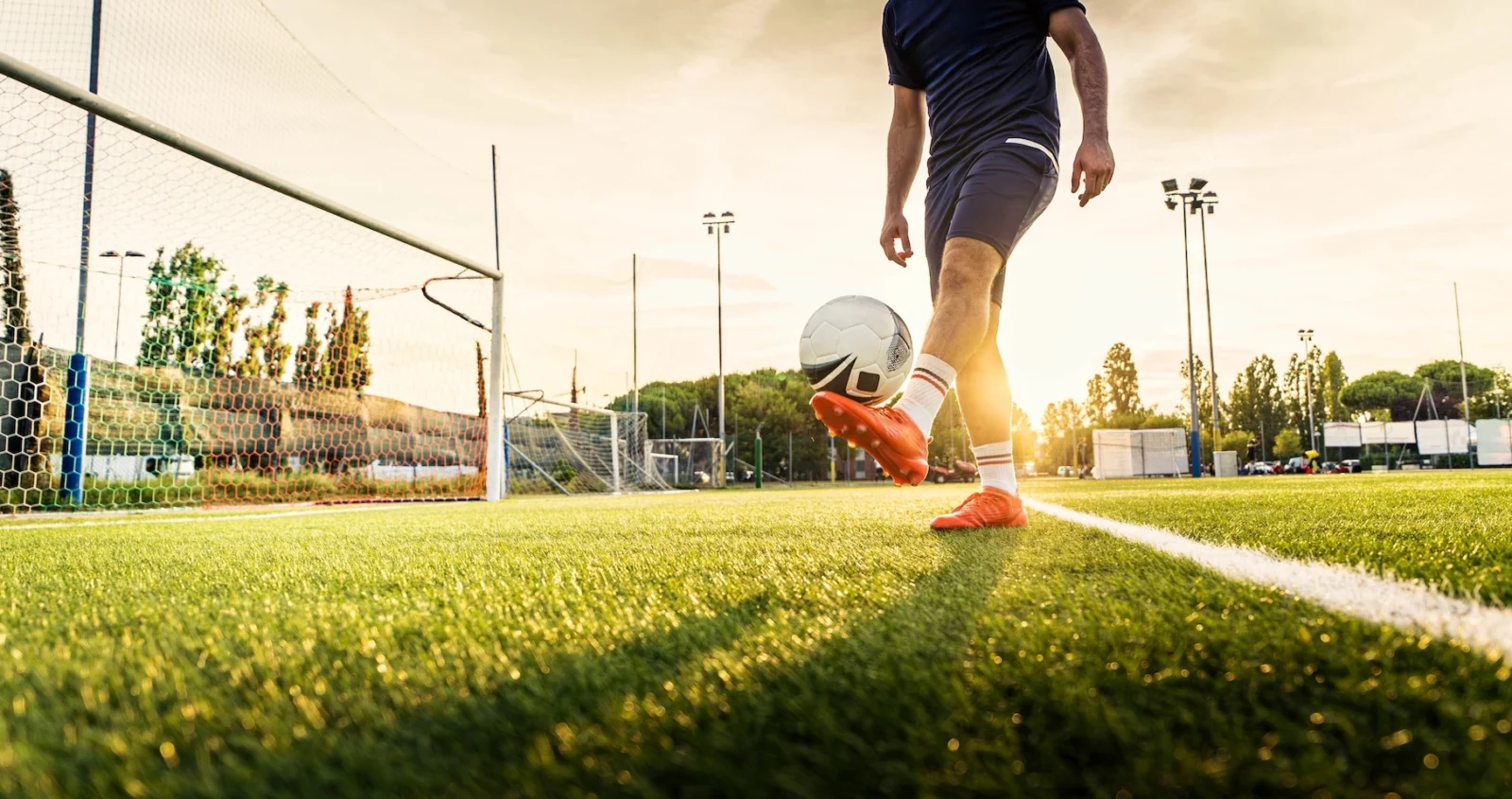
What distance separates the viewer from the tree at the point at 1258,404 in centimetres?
7538

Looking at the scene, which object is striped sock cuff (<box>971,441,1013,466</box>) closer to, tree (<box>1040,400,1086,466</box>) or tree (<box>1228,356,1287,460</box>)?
tree (<box>1040,400,1086,466</box>)

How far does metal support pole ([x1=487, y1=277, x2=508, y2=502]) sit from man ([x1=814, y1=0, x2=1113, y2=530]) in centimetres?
725

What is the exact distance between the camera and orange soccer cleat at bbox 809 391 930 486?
251 centimetres

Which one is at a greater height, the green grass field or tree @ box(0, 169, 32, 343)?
tree @ box(0, 169, 32, 343)

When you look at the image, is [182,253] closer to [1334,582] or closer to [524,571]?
[524,571]

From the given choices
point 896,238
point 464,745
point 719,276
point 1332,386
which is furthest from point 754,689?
point 1332,386

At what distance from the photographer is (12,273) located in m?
7.67

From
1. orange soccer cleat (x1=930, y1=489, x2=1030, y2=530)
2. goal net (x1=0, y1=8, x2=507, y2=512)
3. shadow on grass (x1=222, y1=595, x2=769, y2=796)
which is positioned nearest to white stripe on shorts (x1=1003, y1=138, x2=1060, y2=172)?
orange soccer cleat (x1=930, y1=489, x2=1030, y2=530)

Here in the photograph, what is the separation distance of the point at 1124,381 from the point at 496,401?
7230cm

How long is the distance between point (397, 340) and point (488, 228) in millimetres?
11280

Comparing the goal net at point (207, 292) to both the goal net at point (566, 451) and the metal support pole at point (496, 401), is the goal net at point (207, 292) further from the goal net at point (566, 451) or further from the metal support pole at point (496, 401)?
the goal net at point (566, 451)

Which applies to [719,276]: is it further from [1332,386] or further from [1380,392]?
[1380,392]

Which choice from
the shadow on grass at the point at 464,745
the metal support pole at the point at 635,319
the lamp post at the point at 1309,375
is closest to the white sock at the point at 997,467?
the shadow on grass at the point at 464,745

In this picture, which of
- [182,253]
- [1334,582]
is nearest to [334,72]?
[182,253]
